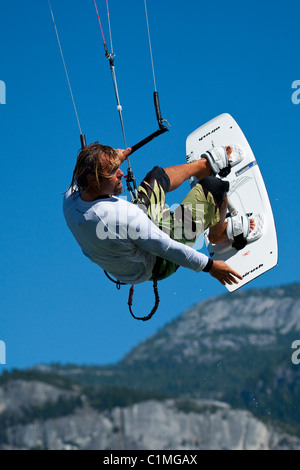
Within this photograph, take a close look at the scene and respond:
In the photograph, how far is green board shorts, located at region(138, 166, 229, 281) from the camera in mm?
8008

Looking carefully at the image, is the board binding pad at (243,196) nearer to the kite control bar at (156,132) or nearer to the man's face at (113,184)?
the kite control bar at (156,132)

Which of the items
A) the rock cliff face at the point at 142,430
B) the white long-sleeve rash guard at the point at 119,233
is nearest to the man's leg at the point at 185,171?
the white long-sleeve rash guard at the point at 119,233

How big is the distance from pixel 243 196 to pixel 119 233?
364cm

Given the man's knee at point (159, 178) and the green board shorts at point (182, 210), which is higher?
the man's knee at point (159, 178)

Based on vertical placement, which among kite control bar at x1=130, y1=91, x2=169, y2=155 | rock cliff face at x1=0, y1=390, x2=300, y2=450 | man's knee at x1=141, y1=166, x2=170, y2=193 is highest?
kite control bar at x1=130, y1=91, x2=169, y2=155

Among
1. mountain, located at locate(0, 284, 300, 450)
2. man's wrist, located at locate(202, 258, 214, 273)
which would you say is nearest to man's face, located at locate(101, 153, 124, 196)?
man's wrist, located at locate(202, 258, 214, 273)

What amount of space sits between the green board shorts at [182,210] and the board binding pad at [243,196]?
1.41 metres

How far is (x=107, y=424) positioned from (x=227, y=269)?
455ft

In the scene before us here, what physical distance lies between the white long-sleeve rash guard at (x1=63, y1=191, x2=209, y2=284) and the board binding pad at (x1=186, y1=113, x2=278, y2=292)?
217 cm

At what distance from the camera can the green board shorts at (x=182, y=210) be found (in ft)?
26.3

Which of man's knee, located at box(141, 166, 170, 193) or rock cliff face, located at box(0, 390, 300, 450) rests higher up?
man's knee, located at box(141, 166, 170, 193)

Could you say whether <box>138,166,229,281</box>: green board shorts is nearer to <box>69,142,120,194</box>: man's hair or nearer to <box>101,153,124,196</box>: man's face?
<box>101,153,124,196</box>: man's face

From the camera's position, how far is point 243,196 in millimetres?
10484
